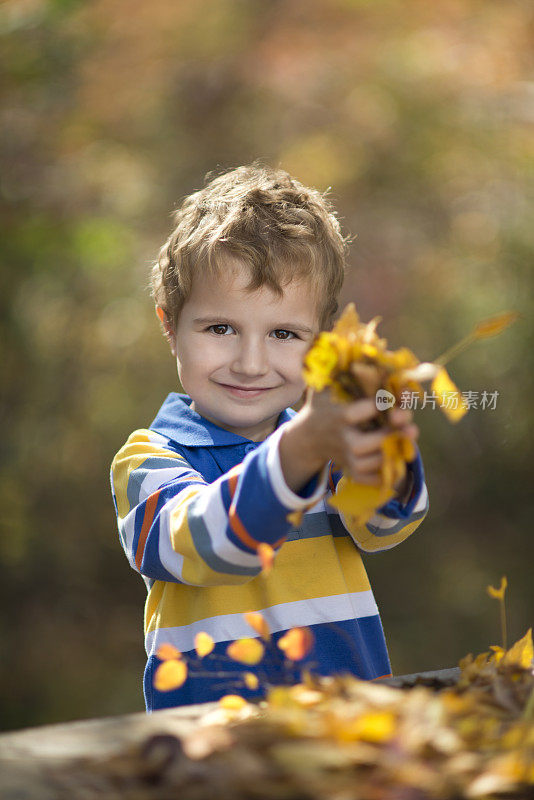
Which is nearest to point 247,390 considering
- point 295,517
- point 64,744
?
point 295,517

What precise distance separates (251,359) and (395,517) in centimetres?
36

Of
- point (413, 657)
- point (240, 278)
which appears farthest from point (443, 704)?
point (413, 657)

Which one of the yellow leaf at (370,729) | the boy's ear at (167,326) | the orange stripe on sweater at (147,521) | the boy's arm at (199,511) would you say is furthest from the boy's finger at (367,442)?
the boy's ear at (167,326)

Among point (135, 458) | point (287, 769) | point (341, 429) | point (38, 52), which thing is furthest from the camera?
point (38, 52)

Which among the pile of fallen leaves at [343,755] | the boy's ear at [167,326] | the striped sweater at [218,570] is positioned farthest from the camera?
the boy's ear at [167,326]

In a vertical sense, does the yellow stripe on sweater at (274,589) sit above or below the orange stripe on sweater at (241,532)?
below

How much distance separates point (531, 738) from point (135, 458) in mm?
685

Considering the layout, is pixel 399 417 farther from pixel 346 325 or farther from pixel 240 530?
pixel 240 530

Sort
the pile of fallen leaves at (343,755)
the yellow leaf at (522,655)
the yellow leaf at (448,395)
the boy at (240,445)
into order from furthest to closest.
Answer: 1. the boy at (240,445)
2. the yellow leaf at (522,655)
3. the yellow leaf at (448,395)
4. the pile of fallen leaves at (343,755)

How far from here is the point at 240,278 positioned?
120 centimetres

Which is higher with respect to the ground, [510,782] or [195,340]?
[195,340]

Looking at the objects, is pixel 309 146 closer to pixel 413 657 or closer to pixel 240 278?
pixel 413 657

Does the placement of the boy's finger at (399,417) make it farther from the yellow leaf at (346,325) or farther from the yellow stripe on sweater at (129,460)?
the yellow stripe on sweater at (129,460)

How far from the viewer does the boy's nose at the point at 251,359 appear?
118 centimetres
